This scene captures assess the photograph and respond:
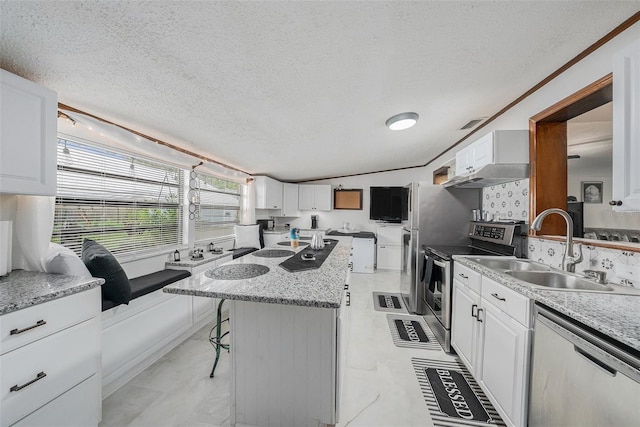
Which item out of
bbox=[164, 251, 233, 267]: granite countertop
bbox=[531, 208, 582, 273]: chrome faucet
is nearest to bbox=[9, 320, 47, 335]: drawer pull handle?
bbox=[164, 251, 233, 267]: granite countertop

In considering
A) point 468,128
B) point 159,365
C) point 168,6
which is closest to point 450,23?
point 168,6

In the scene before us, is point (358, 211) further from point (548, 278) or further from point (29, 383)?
point (29, 383)

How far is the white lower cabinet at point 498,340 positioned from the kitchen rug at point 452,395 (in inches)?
6.0

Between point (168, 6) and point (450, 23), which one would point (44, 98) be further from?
point (450, 23)

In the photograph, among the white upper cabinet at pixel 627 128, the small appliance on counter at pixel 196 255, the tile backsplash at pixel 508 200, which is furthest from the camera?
the small appliance on counter at pixel 196 255

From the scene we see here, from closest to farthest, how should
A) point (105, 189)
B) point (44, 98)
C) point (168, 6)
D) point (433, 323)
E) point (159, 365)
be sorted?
point (168, 6)
point (44, 98)
point (159, 365)
point (105, 189)
point (433, 323)

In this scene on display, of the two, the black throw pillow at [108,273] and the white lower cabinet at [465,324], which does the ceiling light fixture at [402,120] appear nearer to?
the white lower cabinet at [465,324]

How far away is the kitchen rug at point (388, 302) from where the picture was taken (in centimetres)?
310

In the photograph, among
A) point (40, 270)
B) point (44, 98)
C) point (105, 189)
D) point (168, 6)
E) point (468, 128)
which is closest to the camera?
point (168, 6)

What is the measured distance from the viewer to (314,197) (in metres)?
5.64

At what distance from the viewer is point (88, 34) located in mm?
1027

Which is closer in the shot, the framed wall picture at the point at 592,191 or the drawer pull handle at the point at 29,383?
the drawer pull handle at the point at 29,383

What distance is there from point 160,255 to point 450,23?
3.22 metres

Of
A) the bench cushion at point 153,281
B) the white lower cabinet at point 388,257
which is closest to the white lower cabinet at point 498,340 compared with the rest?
the bench cushion at point 153,281
